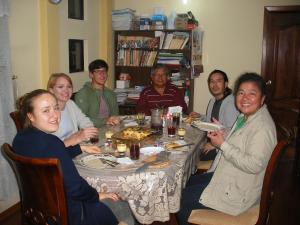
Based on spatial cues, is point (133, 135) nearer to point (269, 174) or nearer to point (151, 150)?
point (151, 150)

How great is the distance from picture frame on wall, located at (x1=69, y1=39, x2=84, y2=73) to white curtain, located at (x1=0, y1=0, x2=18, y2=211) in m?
1.18

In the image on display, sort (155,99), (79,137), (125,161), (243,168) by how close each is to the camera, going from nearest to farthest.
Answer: (243,168) → (125,161) → (79,137) → (155,99)

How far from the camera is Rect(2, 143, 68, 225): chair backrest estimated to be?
1.26 metres

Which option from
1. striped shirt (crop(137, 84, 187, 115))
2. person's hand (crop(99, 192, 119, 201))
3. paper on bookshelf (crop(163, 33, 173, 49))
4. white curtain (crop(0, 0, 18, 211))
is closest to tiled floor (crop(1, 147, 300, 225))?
white curtain (crop(0, 0, 18, 211))

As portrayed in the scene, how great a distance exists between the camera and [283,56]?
14.0 ft

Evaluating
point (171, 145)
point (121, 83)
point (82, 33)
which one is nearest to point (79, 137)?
point (171, 145)

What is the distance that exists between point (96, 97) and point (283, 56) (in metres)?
2.65

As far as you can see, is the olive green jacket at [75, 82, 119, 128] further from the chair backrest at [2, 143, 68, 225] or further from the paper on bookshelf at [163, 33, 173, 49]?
the chair backrest at [2, 143, 68, 225]

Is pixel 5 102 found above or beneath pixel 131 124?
above

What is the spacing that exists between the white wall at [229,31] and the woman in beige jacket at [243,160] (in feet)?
8.21

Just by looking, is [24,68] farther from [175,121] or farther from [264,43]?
[264,43]

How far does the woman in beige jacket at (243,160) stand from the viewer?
5.49 ft

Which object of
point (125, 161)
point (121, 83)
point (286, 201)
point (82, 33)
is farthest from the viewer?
point (121, 83)

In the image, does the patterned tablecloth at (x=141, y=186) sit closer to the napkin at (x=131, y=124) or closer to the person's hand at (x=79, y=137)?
the person's hand at (x=79, y=137)
